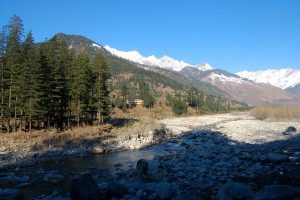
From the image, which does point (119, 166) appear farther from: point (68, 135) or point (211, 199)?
point (68, 135)

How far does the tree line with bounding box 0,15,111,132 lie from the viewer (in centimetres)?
4891

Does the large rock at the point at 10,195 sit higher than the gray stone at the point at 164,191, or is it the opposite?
the gray stone at the point at 164,191

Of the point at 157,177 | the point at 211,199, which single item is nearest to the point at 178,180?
the point at 157,177

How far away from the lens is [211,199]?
1642cm

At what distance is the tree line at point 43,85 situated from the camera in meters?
48.9

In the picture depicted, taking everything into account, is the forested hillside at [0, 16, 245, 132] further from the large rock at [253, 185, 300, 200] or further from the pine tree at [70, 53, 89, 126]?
the large rock at [253, 185, 300, 200]

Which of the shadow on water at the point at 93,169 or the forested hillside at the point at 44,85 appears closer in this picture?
the shadow on water at the point at 93,169

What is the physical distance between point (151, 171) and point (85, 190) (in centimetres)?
733

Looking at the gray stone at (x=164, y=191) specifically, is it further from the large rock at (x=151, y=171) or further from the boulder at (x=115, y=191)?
the large rock at (x=151, y=171)

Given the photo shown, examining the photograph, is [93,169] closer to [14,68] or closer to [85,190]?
[85,190]

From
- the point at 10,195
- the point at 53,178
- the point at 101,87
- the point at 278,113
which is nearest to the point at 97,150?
the point at 53,178

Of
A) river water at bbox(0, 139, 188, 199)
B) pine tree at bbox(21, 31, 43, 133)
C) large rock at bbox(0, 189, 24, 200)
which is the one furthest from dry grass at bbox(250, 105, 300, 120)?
large rock at bbox(0, 189, 24, 200)

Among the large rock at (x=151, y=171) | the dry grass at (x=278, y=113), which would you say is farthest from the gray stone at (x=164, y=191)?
the dry grass at (x=278, y=113)

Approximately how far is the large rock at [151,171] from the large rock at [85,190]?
6.54m
